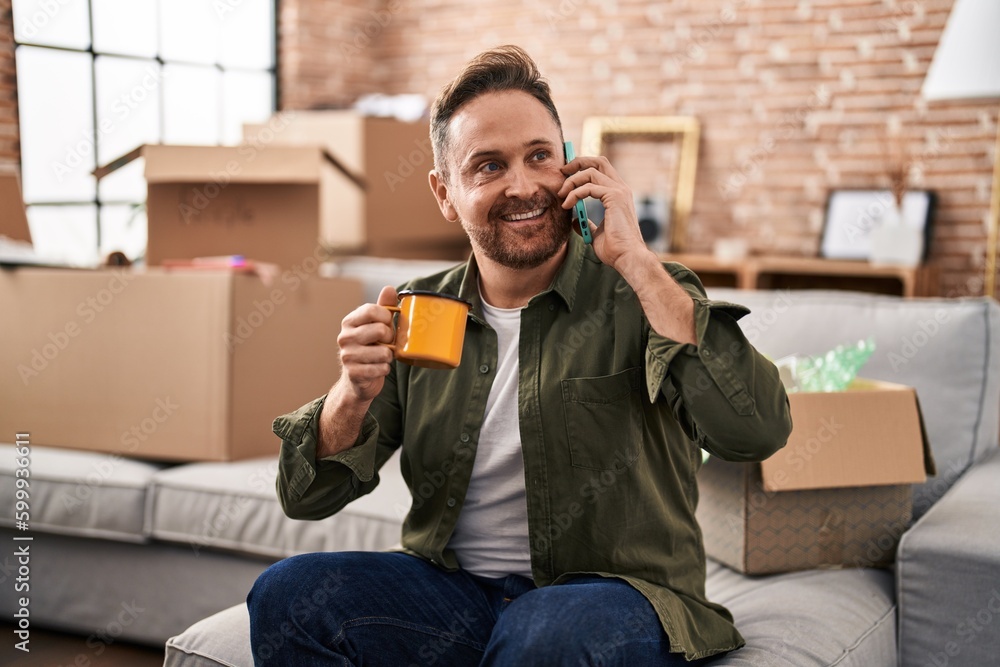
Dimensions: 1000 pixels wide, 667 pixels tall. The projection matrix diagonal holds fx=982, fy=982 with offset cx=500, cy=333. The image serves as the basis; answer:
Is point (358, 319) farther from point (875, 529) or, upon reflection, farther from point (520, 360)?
point (875, 529)

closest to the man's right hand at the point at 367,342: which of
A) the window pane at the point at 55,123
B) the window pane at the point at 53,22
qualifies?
the window pane at the point at 55,123

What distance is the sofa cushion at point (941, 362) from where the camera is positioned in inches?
79.9

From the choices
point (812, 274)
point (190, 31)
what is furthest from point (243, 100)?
point (812, 274)

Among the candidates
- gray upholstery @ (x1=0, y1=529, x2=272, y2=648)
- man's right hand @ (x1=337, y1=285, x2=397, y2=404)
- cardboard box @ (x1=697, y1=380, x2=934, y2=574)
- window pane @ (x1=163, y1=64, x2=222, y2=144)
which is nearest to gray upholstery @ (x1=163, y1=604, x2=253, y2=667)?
man's right hand @ (x1=337, y1=285, x2=397, y2=404)

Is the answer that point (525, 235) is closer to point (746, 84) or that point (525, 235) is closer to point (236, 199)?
point (236, 199)

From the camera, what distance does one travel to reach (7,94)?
3.62 m

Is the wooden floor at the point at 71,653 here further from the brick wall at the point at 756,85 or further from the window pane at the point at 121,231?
the brick wall at the point at 756,85

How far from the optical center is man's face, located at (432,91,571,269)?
4.79 ft

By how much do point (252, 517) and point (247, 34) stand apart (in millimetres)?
3229

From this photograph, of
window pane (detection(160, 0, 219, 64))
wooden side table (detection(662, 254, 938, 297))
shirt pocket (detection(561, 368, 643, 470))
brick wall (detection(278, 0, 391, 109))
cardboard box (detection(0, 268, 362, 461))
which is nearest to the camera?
shirt pocket (detection(561, 368, 643, 470))

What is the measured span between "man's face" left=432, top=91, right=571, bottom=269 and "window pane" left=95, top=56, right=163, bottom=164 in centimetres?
298

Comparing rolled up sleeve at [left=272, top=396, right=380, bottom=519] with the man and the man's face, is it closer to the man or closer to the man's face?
the man

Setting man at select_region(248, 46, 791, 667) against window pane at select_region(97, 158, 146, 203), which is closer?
man at select_region(248, 46, 791, 667)

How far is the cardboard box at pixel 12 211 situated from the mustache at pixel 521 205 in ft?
5.47
